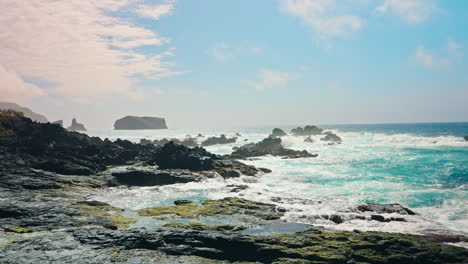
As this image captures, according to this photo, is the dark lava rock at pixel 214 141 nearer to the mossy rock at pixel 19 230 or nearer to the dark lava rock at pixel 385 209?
the dark lava rock at pixel 385 209

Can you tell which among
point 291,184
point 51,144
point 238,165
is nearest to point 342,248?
point 291,184

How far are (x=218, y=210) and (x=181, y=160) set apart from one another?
18.6 metres

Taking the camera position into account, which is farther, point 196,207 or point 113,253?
point 196,207

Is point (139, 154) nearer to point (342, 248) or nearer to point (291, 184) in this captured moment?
point (291, 184)

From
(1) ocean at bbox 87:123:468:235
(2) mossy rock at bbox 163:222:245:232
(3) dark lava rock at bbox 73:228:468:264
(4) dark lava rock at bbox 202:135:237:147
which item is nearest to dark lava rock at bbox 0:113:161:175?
(1) ocean at bbox 87:123:468:235

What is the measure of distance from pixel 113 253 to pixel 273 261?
608 cm

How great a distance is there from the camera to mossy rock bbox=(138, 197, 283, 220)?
1703 centimetres

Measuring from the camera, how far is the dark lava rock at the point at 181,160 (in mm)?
34931

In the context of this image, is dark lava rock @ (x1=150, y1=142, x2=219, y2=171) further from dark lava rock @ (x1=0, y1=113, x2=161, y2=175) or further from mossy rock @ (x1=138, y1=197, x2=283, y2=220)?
mossy rock @ (x1=138, y1=197, x2=283, y2=220)

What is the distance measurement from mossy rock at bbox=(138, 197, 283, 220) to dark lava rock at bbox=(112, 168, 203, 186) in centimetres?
972

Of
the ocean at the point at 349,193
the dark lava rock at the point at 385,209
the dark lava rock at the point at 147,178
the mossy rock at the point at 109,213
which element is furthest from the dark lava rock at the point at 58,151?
the dark lava rock at the point at 385,209

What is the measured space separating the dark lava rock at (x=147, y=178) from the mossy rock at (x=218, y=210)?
9721 millimetres

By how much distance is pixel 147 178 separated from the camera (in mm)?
28406

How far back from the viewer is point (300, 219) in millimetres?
16422
